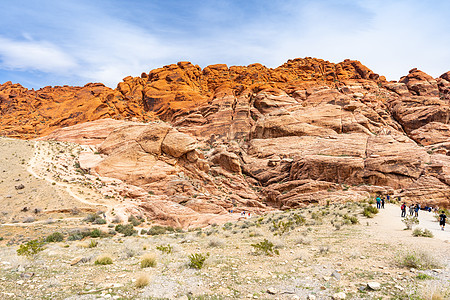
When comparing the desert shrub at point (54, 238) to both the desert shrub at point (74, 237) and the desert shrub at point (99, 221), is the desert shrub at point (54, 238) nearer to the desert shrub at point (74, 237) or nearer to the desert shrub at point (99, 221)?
the desert shrub at point (74, 237)

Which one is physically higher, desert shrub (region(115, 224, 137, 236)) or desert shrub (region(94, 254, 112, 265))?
desert shrub (region(94, 254, 112, 265))

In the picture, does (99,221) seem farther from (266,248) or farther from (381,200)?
(381,200)

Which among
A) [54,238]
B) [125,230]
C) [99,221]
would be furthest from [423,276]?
[99,221]

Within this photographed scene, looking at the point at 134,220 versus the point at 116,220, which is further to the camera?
the point at 134,220

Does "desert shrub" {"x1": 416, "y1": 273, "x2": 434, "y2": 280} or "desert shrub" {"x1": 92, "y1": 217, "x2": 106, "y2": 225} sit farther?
"desert shrub" {"x1": 92, "y1": 217, "x2": 106, "y2": 225}

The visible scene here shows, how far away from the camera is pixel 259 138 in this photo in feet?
166

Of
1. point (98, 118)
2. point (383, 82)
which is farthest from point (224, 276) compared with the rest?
point (383, 82)

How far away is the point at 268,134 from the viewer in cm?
4969

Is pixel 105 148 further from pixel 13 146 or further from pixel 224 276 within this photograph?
pixel 224 276

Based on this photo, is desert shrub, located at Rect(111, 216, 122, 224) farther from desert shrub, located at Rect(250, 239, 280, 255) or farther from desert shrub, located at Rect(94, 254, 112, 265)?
desert shrub, located at Rect(250, 239, 280, 255)

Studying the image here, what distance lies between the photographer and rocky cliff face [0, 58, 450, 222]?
112 feet

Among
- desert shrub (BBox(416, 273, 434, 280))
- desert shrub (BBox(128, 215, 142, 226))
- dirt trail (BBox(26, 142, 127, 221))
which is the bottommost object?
desert shrub (BBox(128, 215, 142, 226))

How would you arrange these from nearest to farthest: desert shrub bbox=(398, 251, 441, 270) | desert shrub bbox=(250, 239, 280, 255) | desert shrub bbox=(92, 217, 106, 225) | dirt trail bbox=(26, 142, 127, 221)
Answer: desert shrub bbox=(398, 251, 441, 270) → desert shrub bbox=(250, 239, 280, 255) → desert shrub bbox=(92, 217, 106, 225) → dirt trail bbox=(26, 142, 127, 221)

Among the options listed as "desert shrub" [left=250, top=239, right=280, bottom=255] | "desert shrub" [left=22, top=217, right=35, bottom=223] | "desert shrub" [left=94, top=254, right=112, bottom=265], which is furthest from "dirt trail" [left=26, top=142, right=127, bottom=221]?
"desert shrub" [left=250, top=239, right=280, bottom=255]
